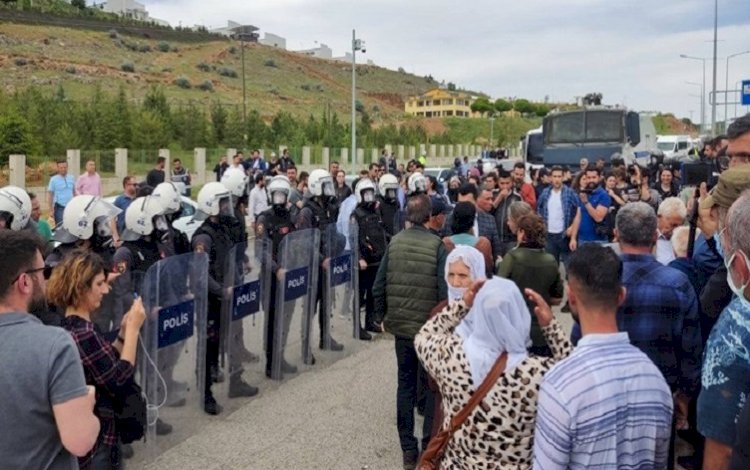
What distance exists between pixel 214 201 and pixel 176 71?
84.8 metres

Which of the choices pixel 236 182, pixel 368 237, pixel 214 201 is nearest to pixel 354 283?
pixel 368 237

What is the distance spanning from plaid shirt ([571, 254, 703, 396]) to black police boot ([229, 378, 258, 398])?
394cm

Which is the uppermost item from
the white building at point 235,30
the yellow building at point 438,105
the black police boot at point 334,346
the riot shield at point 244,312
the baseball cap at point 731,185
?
the white building at point 235,30

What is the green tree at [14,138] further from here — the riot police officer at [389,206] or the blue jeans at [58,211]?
the riot police officer at [389,206]

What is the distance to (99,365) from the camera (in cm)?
336

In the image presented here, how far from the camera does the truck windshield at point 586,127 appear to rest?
19.2 metres

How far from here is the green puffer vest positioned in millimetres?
5309

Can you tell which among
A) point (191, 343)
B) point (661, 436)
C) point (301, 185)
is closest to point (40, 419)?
point (661, 436)

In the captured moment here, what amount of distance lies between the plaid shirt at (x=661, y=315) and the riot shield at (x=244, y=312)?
12.0 feet

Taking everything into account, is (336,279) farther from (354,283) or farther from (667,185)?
(667,185)

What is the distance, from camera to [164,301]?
220 inches

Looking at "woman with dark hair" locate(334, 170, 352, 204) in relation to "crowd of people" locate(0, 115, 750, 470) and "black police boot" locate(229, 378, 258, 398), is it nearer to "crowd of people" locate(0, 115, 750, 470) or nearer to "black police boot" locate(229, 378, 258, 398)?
"crowd of people" locate(0, 115, 750, 470)

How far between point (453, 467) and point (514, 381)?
1.98 ft

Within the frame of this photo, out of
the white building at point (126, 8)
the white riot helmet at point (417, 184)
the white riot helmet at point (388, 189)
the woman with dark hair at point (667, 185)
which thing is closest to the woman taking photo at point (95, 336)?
the white riot helmet at point (388, 189)
